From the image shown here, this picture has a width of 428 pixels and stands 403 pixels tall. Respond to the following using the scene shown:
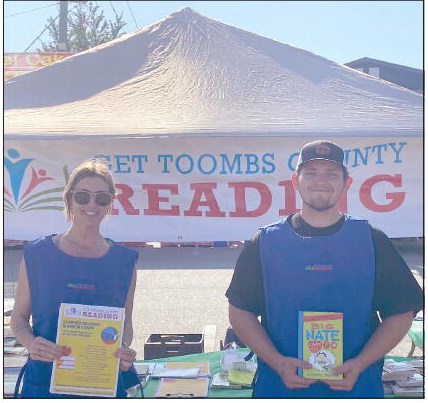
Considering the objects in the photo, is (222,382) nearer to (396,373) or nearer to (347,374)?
(396,373)

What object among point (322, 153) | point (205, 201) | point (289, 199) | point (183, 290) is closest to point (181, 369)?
point (205, 201)

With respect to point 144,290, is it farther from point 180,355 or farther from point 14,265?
point 180,355

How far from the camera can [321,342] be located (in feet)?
7.47

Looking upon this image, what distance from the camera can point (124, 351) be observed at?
2402mm

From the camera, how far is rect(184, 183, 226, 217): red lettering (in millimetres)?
3658

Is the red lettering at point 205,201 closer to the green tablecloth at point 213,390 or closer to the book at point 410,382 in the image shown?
the green tablecloth at point 213,390

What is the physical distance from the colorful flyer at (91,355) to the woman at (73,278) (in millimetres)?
36

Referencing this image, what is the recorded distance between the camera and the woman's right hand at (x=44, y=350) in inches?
92.3

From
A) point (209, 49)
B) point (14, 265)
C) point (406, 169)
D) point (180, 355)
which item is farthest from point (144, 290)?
point (406, 169)

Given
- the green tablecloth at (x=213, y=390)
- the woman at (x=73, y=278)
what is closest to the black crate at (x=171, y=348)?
the green tablecloth at (x=213, y=390)

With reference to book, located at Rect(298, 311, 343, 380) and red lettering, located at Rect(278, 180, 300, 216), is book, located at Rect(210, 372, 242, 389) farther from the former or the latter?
book, located at Rect(298, 311, 343, 380)

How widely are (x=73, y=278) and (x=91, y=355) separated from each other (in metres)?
0.32

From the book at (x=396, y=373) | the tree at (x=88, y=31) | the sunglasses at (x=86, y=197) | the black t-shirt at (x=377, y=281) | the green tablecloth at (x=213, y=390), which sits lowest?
the green tablecloth at (x=213, y=390)

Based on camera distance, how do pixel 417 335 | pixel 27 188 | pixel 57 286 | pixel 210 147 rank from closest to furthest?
pixel 57 286 → pixel 210 147 → pixel 27 188 → pixel 417 335
